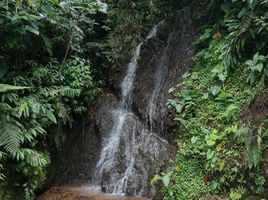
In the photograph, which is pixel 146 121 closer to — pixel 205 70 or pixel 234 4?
pixel 205 70

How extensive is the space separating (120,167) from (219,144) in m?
2.15

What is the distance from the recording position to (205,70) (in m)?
6.32

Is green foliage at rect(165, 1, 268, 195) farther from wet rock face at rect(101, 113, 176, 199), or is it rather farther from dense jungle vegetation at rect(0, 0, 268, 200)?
wet rock face at rect(101, 113, 176, 199)

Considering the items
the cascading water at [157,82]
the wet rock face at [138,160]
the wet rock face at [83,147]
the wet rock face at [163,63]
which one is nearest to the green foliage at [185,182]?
the wet rock face at [138,160]

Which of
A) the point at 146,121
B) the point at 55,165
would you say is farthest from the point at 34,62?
the point at 146,121

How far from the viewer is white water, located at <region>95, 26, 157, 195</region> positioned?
6184 millimetres

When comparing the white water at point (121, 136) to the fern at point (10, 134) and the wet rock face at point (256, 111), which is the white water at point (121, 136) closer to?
the fern at point (10, 134)

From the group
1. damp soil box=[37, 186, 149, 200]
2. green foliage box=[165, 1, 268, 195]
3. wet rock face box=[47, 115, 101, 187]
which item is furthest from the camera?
wet rock face box=[47, 115, 101, 187]

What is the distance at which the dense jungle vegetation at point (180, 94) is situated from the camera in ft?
15.8

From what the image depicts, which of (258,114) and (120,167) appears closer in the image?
(258,114)

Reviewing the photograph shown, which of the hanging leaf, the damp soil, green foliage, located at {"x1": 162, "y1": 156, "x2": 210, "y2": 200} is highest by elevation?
the hanging leaf

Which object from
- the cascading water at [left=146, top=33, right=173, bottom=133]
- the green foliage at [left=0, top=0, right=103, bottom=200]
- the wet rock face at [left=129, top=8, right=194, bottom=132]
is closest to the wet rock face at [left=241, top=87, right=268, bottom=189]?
the wet rock face at [left=129, top=8, right=194, bottom=132]

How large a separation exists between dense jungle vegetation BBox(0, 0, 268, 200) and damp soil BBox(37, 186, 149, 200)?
12.5 inches

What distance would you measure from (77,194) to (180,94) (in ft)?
9.01
